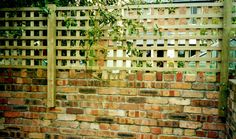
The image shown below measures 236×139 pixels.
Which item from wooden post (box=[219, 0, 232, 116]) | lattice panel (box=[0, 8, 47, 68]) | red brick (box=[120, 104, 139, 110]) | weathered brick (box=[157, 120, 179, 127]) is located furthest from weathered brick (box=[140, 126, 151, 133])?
lattice panel (box=[0, 8, 47, 68])

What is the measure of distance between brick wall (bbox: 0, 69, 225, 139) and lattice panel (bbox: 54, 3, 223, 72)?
0.43ft

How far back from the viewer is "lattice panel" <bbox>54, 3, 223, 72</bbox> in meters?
2.96

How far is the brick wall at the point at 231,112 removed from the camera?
7.88ft

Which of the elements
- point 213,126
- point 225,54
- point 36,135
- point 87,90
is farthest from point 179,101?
point 36,135

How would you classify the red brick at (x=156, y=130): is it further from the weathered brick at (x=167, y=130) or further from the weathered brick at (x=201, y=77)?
the weathered brick at (x=201, y=77)

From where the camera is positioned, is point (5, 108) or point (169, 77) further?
point (5, 108)

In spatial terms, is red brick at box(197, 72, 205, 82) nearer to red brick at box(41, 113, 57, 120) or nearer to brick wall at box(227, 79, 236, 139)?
brick wall at box(227, 79, 236, 139)

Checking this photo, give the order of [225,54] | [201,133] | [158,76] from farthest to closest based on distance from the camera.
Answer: [158,76]
[201,133]
[225,54]

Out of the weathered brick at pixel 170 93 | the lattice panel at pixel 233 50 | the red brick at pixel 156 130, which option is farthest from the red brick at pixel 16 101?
the lattice panel at pixel 233 50

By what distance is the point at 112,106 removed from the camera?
10.5 ft

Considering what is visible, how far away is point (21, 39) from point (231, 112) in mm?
2618

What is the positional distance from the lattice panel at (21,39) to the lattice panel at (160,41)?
0.81 feet

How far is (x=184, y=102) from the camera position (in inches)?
119

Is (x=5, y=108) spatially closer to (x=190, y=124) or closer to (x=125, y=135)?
(x=125, y=135)
